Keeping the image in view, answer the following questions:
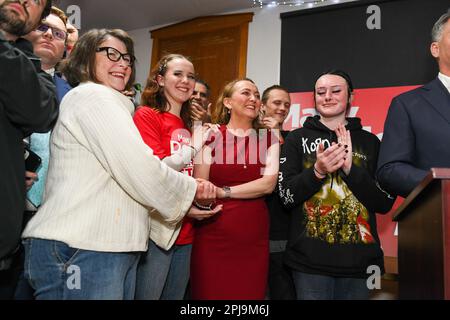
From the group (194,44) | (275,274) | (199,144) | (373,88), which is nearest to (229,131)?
(199,144)

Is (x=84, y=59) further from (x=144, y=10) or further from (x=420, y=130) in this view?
(x=144, y=10)

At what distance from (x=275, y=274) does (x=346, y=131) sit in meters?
0.84

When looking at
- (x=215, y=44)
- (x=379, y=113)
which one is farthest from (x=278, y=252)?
(x=215, y=44)

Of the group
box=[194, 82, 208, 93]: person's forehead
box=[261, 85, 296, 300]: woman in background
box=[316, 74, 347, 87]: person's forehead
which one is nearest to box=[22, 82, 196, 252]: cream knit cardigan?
box=[261, 85, 296, 300]: woman in background

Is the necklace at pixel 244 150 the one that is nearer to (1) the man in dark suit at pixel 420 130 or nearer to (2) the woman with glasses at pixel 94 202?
(1) the man in dark suit at pixel 420 130

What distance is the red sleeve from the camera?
1.75 m

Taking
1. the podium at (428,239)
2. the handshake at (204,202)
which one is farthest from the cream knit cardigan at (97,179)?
the podium at (428,239)

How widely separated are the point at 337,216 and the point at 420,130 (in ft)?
1.70

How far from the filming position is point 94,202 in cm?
120

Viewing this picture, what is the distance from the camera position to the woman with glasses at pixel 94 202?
3.75 feet

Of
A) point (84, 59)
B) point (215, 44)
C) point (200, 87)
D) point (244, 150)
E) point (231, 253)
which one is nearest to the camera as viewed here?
point (84, 59)

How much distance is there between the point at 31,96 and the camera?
3.56 feet

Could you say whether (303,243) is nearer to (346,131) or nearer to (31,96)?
(346,131)

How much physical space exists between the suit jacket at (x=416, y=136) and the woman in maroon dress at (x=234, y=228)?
0.56 m
